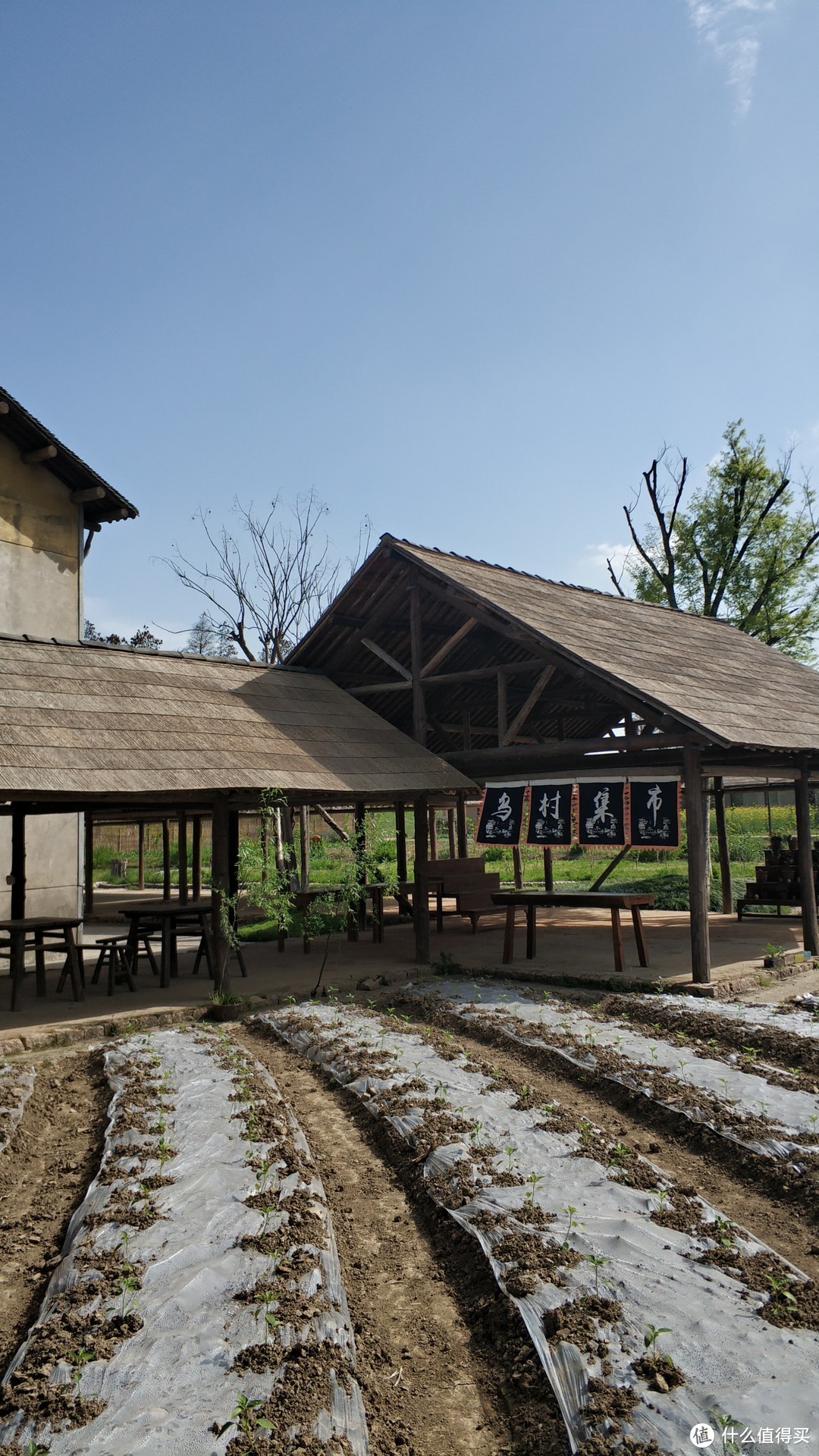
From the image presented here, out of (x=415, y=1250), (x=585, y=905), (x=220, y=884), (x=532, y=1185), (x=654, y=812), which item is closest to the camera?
(x=415, y=1250)

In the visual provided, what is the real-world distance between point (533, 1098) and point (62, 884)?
28.9ft

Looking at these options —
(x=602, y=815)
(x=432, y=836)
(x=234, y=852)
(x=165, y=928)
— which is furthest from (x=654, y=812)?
(x=432, y=836)

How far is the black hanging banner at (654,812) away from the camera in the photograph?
10211 millimetres

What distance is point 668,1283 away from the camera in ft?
11.3

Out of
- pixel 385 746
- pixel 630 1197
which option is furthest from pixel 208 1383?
pixel 385 746

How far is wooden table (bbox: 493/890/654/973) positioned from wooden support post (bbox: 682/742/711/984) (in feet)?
2.50

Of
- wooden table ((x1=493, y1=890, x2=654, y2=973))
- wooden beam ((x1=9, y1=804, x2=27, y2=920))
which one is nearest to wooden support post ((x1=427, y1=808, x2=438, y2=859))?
wooden table ((x1=493, y1=890, x2=654, y2=973))

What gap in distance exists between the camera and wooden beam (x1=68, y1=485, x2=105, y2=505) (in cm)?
1358

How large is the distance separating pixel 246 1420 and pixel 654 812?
829 cm

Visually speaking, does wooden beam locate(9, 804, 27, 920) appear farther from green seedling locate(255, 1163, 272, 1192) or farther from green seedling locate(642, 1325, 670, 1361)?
green seedling locate(642, 1325, 670, 1361)

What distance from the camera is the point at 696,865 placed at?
9.48 meters

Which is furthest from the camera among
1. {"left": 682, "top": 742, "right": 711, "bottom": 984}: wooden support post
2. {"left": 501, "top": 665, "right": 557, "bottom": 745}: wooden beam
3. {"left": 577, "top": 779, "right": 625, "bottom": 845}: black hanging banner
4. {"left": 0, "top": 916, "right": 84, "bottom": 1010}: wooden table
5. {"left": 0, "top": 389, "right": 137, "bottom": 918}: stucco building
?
{"left": 0, "top": 389, "right": 137, "bottom": 918}: stucco building

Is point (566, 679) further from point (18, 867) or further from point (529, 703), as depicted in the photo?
point (18, 867)

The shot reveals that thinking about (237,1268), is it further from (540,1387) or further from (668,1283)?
(668,1283)
